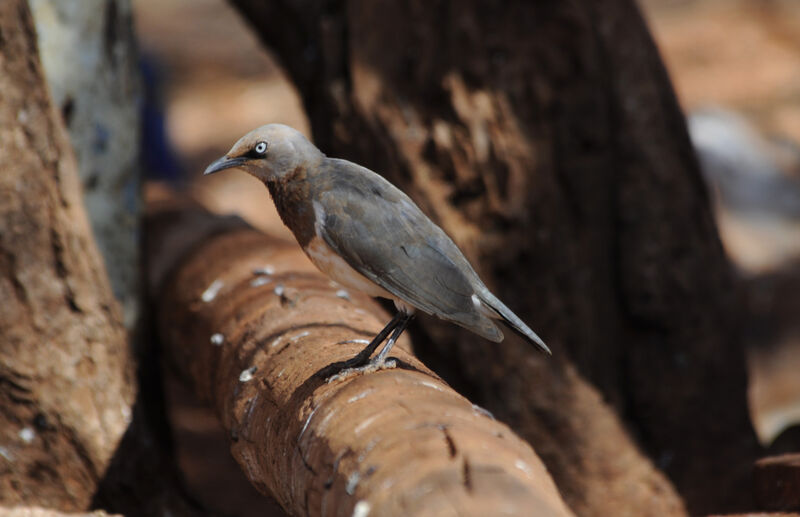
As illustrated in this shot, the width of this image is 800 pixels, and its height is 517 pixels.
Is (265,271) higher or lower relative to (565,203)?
higher

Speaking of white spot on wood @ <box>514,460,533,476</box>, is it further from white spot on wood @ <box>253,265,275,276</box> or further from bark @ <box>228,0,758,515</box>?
bark @ <box>228,0,758,515</box>

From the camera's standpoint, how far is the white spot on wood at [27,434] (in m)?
3.41

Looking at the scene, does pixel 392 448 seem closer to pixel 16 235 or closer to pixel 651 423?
pixel 16 235

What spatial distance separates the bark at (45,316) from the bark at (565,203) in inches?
55.8

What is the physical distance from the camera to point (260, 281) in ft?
12.2

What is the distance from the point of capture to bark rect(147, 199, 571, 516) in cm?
205

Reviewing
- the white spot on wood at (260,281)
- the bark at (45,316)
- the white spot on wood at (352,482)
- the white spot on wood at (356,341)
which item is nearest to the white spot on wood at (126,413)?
the bark at (45,316)

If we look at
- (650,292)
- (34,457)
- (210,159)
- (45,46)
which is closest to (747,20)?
(210,159)

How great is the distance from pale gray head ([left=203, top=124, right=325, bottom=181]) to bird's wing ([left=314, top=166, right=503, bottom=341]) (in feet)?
0.50

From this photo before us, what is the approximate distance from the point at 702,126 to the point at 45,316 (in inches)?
273

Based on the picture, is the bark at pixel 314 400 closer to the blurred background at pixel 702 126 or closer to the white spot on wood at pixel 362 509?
the white spot on wood at pixel 362 509

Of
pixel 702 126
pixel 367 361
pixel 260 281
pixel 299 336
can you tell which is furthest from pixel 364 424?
pixel 702 126

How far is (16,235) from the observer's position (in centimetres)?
330

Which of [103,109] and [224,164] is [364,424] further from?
[103,109]
